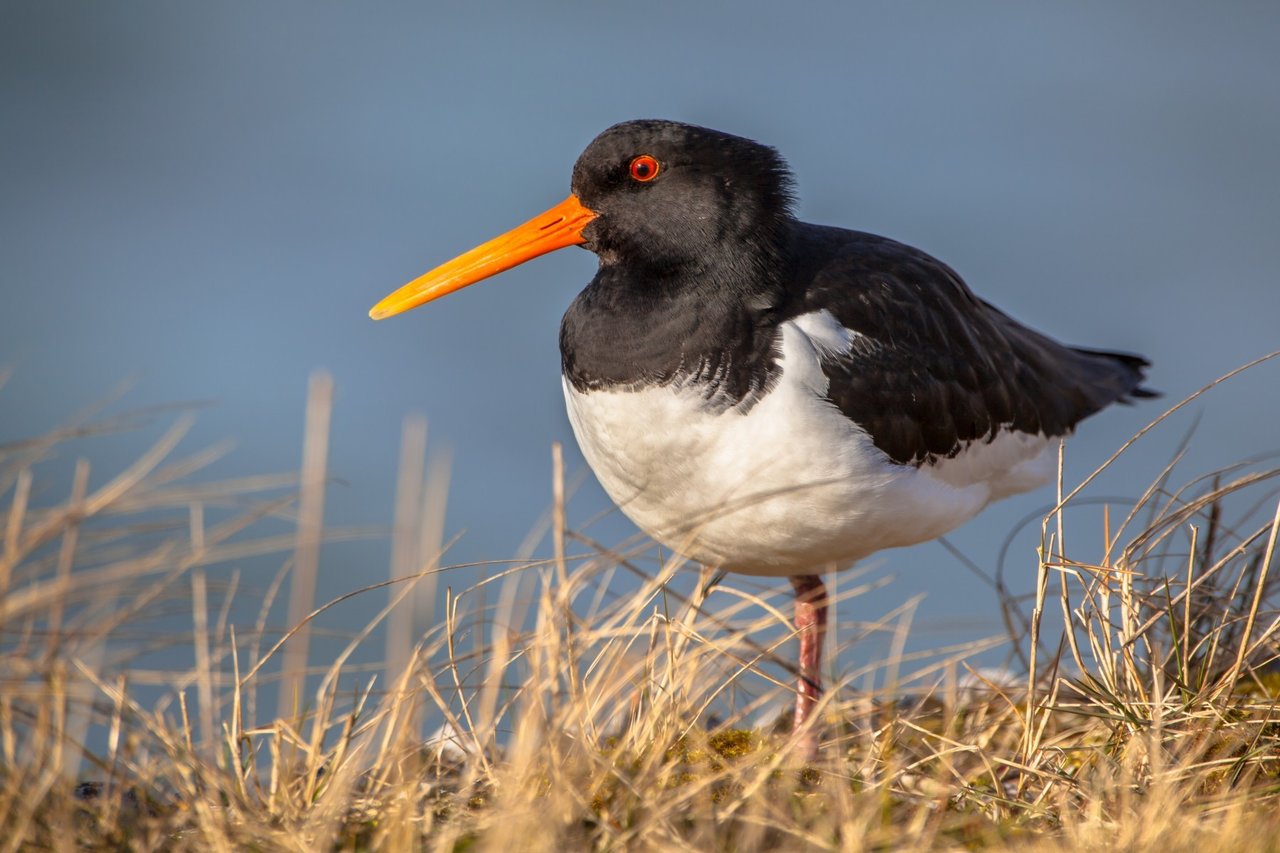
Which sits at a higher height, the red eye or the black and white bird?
the red eye

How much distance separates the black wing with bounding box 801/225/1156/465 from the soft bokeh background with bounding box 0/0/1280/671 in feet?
16.2

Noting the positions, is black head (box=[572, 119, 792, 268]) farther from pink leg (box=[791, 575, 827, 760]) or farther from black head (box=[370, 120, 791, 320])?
pink leg (box=[791, 575, 827, 760])

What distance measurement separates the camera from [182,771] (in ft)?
8.62

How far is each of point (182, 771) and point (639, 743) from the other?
1.03m

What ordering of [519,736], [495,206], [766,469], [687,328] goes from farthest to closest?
1. [495,206]
2. [687,328]
3. [766,469]
4. [519,736]

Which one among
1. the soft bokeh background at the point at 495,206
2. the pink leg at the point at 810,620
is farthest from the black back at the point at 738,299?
the soft bokeh background at the point at 495,206

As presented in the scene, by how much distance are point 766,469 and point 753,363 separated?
0.32 metres

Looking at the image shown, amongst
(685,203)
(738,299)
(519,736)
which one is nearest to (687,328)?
(738,299)

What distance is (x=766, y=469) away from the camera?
3.79 m

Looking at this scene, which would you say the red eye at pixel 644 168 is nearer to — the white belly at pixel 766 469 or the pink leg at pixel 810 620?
the white belly at pixel 766 469

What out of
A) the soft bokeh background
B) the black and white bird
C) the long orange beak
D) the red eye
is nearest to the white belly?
the black and white bird

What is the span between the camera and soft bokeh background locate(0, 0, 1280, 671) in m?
11.1

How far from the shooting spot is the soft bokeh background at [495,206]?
11.1 metres

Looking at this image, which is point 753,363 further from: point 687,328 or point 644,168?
point 644,168
